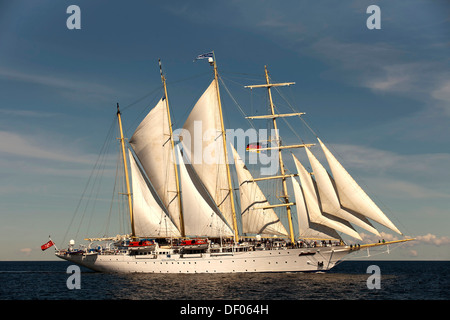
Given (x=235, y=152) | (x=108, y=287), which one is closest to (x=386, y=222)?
(x=235, y=152)

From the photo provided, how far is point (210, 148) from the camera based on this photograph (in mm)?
65562

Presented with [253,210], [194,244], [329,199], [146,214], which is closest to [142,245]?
[146,214]

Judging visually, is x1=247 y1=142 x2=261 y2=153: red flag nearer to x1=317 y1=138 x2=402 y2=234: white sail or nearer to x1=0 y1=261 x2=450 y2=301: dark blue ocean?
x1=317 y1=138 x2=402 y2=234: white sail

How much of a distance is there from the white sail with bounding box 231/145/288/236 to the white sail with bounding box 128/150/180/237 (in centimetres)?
1117

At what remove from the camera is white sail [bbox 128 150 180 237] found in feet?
223

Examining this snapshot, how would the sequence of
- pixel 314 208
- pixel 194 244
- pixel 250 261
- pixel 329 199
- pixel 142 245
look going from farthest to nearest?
pixel 142 245
pixel 194 244
pixel 250 261
pixel 314 208
pixel 329 199

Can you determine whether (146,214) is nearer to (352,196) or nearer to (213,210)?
(213,210)

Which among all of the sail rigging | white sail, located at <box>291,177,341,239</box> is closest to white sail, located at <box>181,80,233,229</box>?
the sail rigging

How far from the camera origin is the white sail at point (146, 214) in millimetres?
67875

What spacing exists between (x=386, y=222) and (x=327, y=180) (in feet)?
29.0

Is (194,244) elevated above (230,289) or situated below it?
above

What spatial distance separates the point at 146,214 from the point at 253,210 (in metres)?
16.2
